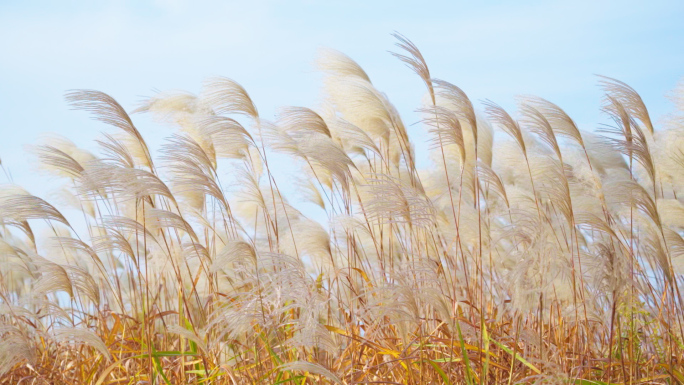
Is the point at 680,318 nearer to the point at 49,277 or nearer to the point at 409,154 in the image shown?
the point at 409,154

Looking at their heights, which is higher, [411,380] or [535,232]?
[535,232]

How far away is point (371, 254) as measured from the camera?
3.52 meters

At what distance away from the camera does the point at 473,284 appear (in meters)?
3.43

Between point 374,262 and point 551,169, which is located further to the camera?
point 374,262

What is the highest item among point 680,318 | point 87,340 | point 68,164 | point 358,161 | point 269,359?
point 68,164

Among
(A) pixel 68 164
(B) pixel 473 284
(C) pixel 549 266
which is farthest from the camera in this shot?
(B) pixel 473 284

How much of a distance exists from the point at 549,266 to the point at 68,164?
1980 millimetres

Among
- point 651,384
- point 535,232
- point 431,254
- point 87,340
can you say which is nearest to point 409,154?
point 431,254

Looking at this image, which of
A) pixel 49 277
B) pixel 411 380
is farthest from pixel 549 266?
pixel 49 277

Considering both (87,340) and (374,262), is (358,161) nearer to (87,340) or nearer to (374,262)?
(374,262)

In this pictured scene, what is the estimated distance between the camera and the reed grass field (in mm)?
2291

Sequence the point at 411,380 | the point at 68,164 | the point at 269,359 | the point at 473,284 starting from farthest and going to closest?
the point at 473,284, the point at 68,164, the point at 269,359, the point at 411,380

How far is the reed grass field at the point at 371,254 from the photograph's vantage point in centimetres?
229

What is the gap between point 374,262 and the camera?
348 cm
